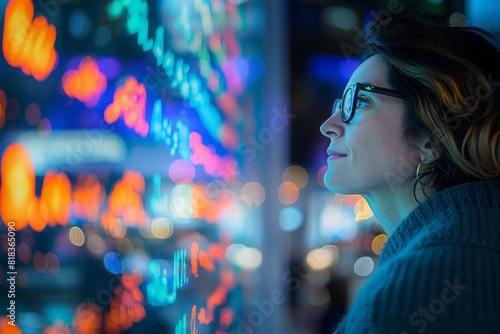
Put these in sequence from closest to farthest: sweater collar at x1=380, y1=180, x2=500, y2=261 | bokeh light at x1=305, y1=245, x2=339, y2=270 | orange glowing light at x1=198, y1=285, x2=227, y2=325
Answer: sweater collar at x1=380, y1=180, x2=500, y2=261, orange glowing light at x1=198, y1=285, x2=227, y2=325, bokeh light at x1=305, y1=245, x2=339, y2=270

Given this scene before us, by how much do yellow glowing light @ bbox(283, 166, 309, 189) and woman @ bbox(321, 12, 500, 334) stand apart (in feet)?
17.7

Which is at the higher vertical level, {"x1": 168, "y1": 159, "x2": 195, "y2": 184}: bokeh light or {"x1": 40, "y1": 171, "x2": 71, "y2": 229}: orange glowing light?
{"x1": 40, "y1": 171, "x2": 71, "y2": 229}: orange glowing light

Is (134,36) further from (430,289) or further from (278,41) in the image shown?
(278,41)

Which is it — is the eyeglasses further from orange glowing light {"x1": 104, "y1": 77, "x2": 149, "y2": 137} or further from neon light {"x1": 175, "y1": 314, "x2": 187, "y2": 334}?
neon light {"x1": 175, "y1": 314, "x2": 187, "y2": 334}

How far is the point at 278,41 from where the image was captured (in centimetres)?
304

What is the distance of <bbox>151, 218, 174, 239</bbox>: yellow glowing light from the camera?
1.49 m

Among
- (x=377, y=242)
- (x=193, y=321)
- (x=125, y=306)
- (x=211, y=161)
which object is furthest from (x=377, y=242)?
(x=125, y=306)

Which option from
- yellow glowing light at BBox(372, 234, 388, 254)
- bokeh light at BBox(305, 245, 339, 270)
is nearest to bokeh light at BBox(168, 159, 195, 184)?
bokeh light at BBox(305, 245, 339, 270)

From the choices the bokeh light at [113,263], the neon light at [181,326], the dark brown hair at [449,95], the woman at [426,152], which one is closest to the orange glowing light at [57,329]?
the bokeh light at [113,263]

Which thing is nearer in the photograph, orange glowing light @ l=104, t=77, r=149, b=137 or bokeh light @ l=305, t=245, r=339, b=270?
orange glowing light @ l=104, t=77, r=149, b=137

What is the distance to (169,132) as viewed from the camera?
1479 mm

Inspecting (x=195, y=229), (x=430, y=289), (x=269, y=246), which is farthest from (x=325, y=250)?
(x=430, y=289)

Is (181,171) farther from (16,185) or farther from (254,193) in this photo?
(254,193)

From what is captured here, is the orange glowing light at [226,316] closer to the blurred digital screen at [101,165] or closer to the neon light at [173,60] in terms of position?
the blurred digital screen at [101,165]
